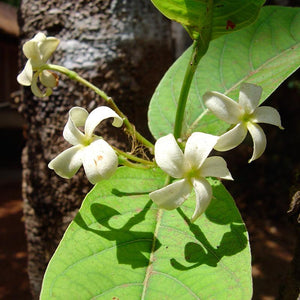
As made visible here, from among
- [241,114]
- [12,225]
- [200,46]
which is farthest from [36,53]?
[12,225]

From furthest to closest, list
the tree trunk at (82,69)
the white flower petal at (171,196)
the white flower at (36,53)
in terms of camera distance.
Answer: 1. the tree trunk at (82,69)
2. the white flower at (36,53)
3. the white flower petal at (171,196)

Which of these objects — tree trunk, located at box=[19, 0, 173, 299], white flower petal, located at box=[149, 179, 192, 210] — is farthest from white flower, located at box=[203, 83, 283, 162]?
tree trunk, located at box=[19, 0, 173, 299]

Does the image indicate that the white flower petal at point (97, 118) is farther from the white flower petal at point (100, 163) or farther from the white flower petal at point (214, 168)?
the white flower petal at point (214, 168)

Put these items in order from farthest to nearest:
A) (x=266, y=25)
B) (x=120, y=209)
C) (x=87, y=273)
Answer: (x=266, y=25) → (x=120, y=209) → (x=87, y=273)

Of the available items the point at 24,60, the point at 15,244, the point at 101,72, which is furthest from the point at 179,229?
the point at 15,244

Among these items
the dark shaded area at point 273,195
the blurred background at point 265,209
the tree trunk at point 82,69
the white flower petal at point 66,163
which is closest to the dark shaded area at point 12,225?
the blurred background at point 265,209

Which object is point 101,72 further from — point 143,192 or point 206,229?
point 206,229
